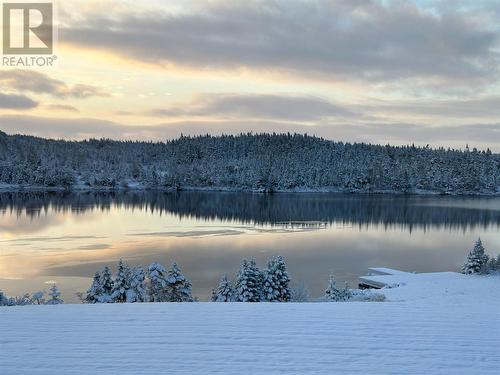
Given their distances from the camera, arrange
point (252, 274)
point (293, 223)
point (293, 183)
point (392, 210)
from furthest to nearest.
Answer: point (293, 183) → point (392, 210) → point (293, 223) → point (252, 274)

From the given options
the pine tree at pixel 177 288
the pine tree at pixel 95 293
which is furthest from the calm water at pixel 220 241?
the pine tree at pixel 177 288

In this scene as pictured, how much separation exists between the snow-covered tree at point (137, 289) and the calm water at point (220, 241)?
4284mm

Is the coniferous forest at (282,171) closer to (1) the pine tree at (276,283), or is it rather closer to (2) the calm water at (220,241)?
(2) the calm water at (220,241)

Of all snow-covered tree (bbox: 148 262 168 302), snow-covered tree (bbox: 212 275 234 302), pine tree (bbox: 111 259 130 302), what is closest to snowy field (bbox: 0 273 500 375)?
pine tree (bbox: 111 259 130 302)

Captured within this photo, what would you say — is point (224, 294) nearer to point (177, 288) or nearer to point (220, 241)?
point (177, 288)

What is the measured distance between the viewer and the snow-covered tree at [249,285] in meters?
18.5

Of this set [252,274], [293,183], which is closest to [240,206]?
[293,183]

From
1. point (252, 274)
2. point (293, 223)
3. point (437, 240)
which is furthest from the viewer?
point (293, 223)

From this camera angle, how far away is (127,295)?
57.1 feet

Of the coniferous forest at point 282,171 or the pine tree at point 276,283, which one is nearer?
the pine tree at point 276,283

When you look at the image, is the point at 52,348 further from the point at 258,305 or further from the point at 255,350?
the point at 258,305

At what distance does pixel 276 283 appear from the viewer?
64.7ft

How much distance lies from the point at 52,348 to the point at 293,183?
415 feet

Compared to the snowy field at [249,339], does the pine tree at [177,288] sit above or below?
below
